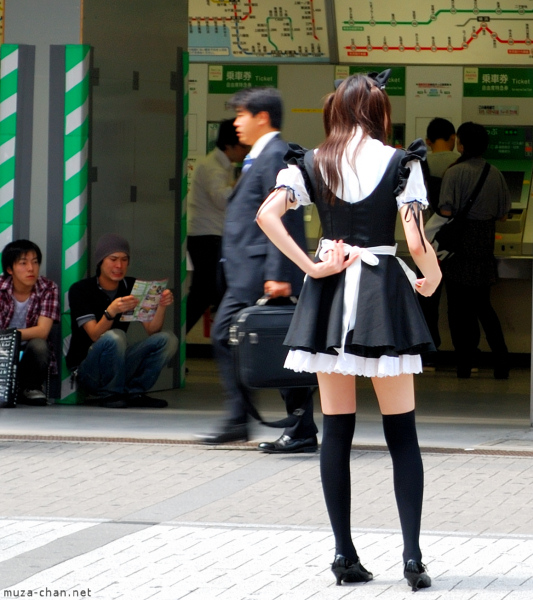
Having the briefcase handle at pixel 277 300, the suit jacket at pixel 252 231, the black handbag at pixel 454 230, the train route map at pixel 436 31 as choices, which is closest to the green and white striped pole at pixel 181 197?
the black handbag at pixel 454 230

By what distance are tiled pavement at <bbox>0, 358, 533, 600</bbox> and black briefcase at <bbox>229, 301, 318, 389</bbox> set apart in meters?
0.48

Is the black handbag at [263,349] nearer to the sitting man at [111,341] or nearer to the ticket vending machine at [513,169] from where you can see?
the sitting man at [111,341]

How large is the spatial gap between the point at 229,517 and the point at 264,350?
0.74 meters

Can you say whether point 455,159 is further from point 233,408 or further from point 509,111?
point 233,408

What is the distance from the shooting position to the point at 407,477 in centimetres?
401

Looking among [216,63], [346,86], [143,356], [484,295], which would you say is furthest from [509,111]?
[346,86]

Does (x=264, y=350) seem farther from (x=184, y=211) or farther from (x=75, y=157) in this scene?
(x=184, y=211)

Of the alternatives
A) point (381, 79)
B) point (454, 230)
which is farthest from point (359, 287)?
point (454, 230)

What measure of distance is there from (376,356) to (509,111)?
7.50 meters

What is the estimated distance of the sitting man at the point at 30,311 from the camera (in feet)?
26.0

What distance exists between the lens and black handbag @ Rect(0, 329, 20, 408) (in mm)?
7855

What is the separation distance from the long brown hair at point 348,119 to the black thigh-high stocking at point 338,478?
0.70 m

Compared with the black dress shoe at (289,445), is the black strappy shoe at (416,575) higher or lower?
higher

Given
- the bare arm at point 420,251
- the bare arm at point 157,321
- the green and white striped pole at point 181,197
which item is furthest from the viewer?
the green and white striped pole at point 181,197
